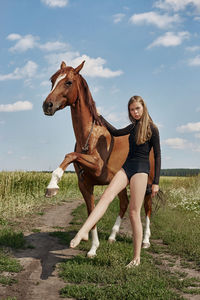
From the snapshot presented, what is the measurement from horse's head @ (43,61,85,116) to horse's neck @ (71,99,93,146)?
0.50 feet

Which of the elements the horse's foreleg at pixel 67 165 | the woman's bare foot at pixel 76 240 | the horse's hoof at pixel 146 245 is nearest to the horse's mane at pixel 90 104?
the horse's foreleg at pixel 67 165

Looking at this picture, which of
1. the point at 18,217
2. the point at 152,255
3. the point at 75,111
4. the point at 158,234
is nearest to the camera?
the point at 75,111

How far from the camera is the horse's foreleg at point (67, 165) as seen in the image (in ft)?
14.7

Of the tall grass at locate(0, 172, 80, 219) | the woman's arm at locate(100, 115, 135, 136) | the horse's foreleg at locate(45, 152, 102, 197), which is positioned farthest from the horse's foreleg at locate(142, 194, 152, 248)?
the tall grass at locate(0, 172, 80, 219)

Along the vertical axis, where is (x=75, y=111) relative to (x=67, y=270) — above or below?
above

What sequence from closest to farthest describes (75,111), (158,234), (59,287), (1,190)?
(59,287)
(75,111)
(158,234)
(1,190)

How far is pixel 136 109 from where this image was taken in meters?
5.18

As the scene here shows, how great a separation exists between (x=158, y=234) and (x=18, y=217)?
444 centimetres

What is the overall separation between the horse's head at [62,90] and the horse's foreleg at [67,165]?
2.68ft

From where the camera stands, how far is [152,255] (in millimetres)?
6680

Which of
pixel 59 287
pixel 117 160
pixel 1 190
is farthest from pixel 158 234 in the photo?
pixel 1 190

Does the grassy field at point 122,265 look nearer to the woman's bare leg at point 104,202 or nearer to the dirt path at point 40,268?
the dirt path at point 40,268

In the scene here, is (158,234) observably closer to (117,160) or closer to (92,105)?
(117,160)

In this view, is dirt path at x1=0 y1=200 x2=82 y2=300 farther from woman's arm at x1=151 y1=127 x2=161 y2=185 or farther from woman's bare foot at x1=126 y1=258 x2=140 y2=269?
woman's arm at x1=151 y1=127 x2=161 y2=185
